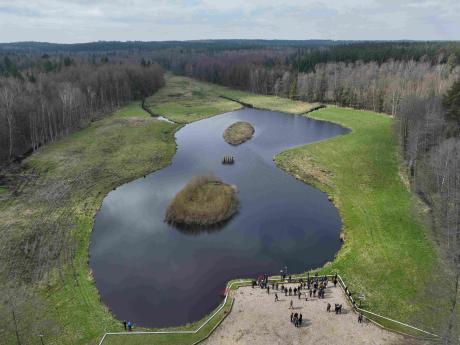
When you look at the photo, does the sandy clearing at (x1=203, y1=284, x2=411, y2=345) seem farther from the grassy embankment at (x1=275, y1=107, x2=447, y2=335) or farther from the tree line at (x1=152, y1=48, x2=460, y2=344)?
A: the tree line at (x1=152, y1=48, x2=460, y2=344)

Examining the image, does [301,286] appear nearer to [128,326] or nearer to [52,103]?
[128,326]

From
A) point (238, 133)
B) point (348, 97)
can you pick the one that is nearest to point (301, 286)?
point (238, 133)

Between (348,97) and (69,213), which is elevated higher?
(348,97)

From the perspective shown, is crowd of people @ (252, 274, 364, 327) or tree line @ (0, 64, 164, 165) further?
tree line @ (0, 64, 164, 165)

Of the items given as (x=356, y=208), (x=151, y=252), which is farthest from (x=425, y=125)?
(x=151, y=252)

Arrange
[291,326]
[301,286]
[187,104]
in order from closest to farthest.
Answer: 1. [291,326]
2. [301,286]
3. [187,104]

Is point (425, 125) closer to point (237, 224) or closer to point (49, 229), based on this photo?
point (237, 224)

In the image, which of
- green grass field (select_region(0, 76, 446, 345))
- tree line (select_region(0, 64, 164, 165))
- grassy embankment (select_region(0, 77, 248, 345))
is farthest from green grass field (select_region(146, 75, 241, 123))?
green grass field (select_region(0, 76, 446, 345))
